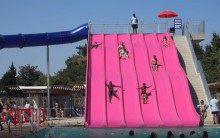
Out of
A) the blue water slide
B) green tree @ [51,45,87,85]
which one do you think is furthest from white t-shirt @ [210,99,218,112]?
green tree @ [51,45,87,85]

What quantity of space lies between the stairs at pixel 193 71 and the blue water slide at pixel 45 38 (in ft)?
18.9

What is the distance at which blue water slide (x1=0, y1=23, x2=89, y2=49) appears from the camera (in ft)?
82.0

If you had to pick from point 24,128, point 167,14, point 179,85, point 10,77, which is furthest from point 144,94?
point 10,77

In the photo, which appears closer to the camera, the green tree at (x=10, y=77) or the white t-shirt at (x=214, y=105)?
the white t-shirt at (x=214, y=105)

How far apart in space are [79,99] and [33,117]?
20.9 metres

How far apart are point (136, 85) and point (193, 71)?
4111 millimetres

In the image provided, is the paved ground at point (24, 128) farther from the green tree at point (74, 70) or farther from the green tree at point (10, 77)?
the green tree at point (10, 77)

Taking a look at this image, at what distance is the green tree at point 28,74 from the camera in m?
67.6

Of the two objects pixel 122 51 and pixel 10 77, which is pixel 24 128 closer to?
pixel 122 51

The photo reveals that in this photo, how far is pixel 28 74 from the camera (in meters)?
69.0

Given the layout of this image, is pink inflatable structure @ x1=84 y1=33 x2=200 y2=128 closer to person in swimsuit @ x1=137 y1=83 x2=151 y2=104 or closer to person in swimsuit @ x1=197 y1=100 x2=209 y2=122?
person in swimsuit @ x1=137 y1=83 x2=151 y2=104

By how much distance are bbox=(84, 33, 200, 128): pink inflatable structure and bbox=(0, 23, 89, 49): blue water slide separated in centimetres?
86

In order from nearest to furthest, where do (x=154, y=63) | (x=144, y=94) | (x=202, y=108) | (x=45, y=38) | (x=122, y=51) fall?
(x=202, y=108), (x=144, y=94), (x=154, y=63), (x=122, y=51), (x=45, y=38)

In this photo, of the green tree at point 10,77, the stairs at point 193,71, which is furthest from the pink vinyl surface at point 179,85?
the green tree at point 10,77
